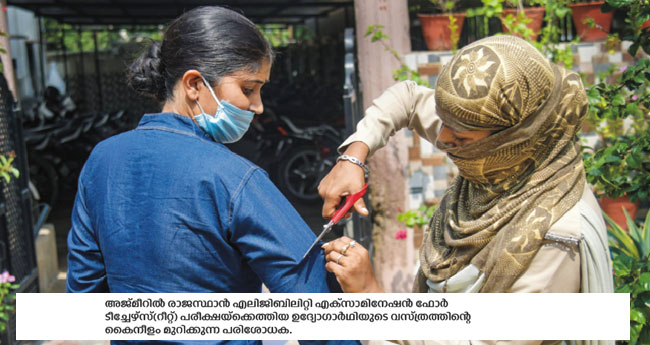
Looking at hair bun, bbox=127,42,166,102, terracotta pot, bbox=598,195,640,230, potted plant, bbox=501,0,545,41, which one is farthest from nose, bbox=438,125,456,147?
terracotta pot, bbox=598,195,640,230

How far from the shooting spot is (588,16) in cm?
406

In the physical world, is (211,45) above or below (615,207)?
above

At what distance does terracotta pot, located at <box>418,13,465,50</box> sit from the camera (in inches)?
154

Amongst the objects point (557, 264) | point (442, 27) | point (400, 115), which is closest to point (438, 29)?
point (442, 27)

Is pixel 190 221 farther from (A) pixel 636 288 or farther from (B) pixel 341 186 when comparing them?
(A) pixel 636 288

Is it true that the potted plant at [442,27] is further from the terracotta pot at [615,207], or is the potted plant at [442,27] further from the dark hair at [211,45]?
the dark hair at [211,45]

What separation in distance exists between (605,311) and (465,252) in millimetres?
401

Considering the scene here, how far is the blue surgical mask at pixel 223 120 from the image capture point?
5.13ft

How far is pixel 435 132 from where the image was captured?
82.9 inches

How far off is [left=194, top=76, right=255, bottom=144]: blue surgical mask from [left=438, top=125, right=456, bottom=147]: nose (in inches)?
21.6

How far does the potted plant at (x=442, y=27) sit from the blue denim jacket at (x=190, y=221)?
2.79 metres

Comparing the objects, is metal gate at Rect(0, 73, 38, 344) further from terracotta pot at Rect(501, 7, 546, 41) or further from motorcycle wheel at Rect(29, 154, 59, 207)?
motorcycle wheel at Rect(29, 154, 59, 207)

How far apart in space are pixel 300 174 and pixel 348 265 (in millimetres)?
6783

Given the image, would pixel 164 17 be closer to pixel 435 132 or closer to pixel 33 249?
pixel 33 249
